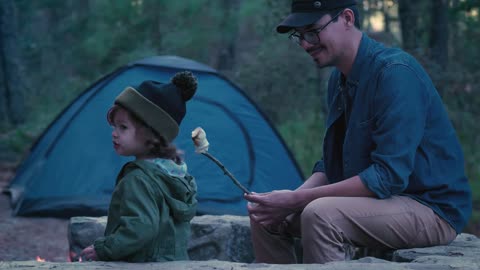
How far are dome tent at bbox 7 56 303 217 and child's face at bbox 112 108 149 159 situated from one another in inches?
145

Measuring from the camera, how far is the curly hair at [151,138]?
9.47 feet

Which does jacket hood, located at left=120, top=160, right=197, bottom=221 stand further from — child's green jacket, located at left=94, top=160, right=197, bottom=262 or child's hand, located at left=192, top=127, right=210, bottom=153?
child's hand, located at left=192, top=127, right=210, bottom=153

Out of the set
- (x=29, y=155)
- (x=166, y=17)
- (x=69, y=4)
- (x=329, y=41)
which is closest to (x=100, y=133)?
(x=29, y=155)

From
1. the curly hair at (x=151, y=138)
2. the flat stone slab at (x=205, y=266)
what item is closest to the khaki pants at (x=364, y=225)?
the flat stone slab at (x=205, y=266)

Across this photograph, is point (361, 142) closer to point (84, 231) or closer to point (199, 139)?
point (199, 139)

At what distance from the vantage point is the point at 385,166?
2979mm

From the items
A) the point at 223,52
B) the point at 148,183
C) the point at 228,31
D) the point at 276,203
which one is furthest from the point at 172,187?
the point at 223,52

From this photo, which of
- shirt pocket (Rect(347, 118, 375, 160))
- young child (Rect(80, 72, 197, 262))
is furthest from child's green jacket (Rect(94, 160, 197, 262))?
shirt pocket (Rect(347, 118, 375, 160))

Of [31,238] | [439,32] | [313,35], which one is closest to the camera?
[313,35]

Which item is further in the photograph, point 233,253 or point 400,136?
point 233,253

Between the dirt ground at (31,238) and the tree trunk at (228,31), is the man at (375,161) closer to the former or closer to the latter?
the dirt ground at (31,238)

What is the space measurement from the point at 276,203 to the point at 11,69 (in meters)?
10.5

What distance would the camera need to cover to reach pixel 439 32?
9539mm

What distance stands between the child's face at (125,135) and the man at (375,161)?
605 millimetres
